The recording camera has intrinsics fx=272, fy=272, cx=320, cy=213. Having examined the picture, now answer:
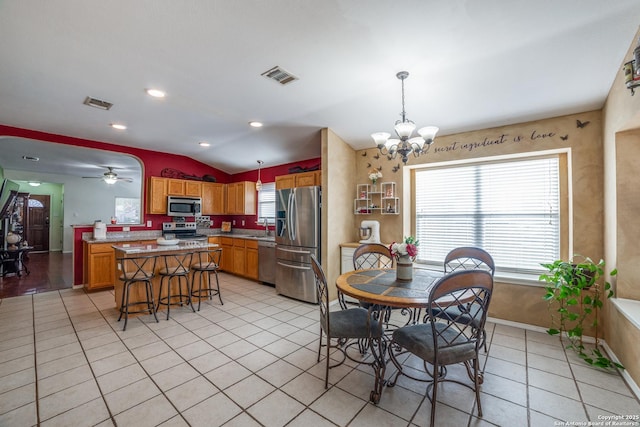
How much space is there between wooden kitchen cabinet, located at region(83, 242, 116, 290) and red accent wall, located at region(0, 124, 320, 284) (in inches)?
17.2

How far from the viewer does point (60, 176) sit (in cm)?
883

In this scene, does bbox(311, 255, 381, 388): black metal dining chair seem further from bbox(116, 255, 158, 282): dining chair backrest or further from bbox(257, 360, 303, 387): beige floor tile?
bbox(116, 255, 158, 282): dining chair backrest

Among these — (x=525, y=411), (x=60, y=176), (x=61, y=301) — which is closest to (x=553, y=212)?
(x=525, y=411)

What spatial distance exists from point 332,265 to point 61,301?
166 inches

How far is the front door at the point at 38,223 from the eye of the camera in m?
9.34

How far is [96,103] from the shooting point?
344cm

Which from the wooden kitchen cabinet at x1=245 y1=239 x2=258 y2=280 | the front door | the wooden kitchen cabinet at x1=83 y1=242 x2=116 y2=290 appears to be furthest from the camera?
the front door

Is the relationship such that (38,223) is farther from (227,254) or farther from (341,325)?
(341,325)

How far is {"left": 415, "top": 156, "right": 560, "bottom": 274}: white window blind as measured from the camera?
3369mm

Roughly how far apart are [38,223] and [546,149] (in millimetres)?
14008

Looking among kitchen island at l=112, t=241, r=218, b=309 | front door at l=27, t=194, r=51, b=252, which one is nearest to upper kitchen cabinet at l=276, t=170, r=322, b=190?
kitchen island at l=112, t=241, r=218, b=309

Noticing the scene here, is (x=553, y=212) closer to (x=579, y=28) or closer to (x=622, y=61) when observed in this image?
(x=622, y=61)

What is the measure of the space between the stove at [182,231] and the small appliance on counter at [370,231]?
145 inches

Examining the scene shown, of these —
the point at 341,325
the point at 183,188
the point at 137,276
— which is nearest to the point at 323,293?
the point at 341,325
